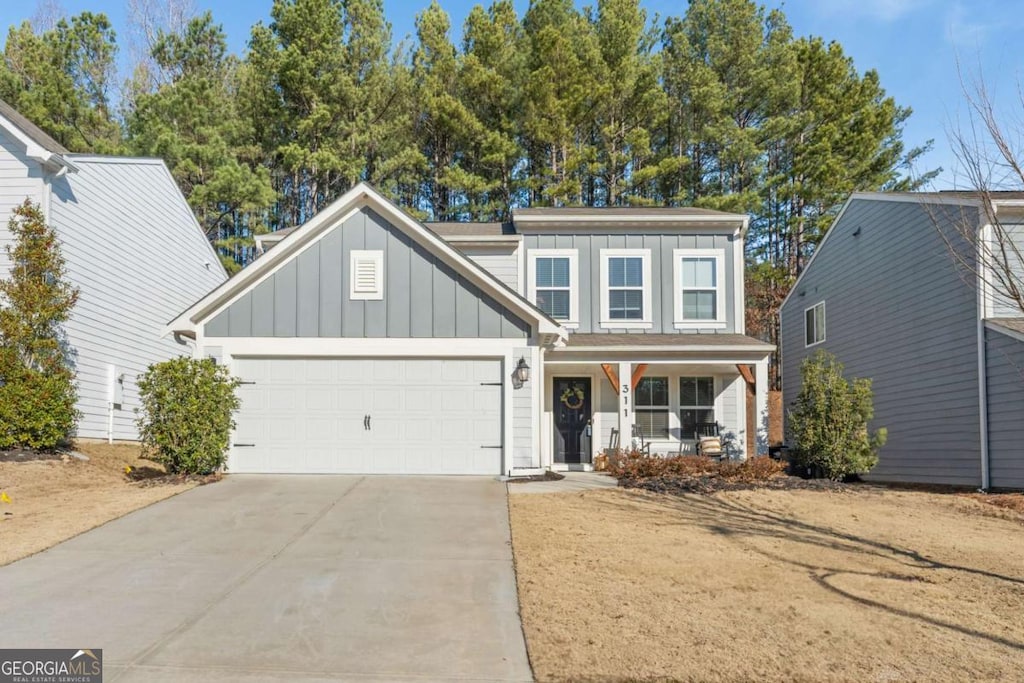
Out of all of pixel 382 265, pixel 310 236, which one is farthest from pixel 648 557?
pixel 310 236

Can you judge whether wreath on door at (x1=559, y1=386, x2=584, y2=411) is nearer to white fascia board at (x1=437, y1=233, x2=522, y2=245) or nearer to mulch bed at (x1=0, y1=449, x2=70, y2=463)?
white fascia board at (x1=437, y1=233, x2=522, y2=245)

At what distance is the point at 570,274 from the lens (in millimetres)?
15820

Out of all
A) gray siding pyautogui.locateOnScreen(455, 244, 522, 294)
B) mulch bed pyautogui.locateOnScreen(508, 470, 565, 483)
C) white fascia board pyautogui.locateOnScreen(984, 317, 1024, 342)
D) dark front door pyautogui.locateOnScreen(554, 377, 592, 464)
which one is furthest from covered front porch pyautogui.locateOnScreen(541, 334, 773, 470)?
white fascia board pyautogui.locateOnScreen(984, 317, 1024, 342)

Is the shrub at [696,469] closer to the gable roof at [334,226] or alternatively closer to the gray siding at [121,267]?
the gable roof at [334,226]

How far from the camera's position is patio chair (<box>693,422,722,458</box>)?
14.9 meters

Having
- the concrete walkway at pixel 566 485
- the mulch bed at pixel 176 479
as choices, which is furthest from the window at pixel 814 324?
the mulch bed at pixel 176 479

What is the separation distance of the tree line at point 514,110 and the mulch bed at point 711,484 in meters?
15.3

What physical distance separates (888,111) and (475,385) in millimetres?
21871

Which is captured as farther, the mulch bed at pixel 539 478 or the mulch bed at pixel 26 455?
the mulch bed at pixel 539 478

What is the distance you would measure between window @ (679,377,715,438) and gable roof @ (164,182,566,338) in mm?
4393

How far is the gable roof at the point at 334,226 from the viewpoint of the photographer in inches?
481

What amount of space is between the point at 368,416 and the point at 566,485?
325 cm

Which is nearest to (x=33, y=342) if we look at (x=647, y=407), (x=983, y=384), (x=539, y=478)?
(x=539, y=478)

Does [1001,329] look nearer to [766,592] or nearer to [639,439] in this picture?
[639,439]
